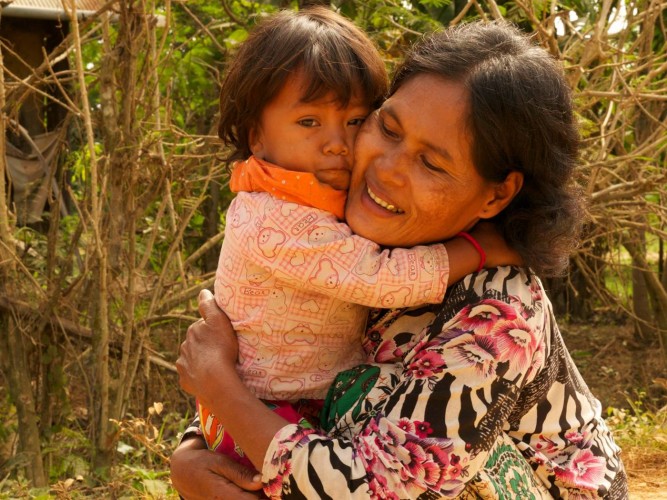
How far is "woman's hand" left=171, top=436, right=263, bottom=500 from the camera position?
203cm

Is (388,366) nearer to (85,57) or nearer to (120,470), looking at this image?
(120,470)

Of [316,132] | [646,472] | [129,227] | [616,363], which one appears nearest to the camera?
[316,132]

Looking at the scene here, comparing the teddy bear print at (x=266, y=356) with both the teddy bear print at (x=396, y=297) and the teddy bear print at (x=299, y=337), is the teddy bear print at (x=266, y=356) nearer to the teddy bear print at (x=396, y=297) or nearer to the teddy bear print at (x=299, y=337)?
the teddy bear print at (x=299, y=337)

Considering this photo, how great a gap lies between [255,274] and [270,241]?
0.12 meters

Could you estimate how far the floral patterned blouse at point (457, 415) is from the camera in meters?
1.81

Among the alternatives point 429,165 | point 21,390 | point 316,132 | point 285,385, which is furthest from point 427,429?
point 21,390

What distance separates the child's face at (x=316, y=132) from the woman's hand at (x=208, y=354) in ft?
1.42

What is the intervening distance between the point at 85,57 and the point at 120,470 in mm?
3340

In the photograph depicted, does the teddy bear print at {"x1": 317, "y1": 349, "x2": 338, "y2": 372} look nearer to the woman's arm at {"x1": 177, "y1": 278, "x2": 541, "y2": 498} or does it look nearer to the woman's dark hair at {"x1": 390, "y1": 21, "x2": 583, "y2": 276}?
the woman's arm at {"x1": 177, "y1": 278, "x2": 541, "y2": 498}

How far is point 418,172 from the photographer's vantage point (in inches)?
78.5

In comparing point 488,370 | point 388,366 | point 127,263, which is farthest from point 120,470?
point 488,370

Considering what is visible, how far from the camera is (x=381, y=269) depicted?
1.98 metres

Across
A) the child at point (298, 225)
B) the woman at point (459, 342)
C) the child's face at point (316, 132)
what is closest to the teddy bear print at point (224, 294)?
the child at point (298, 225)

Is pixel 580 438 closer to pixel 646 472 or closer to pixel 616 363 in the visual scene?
pixel 646 472
